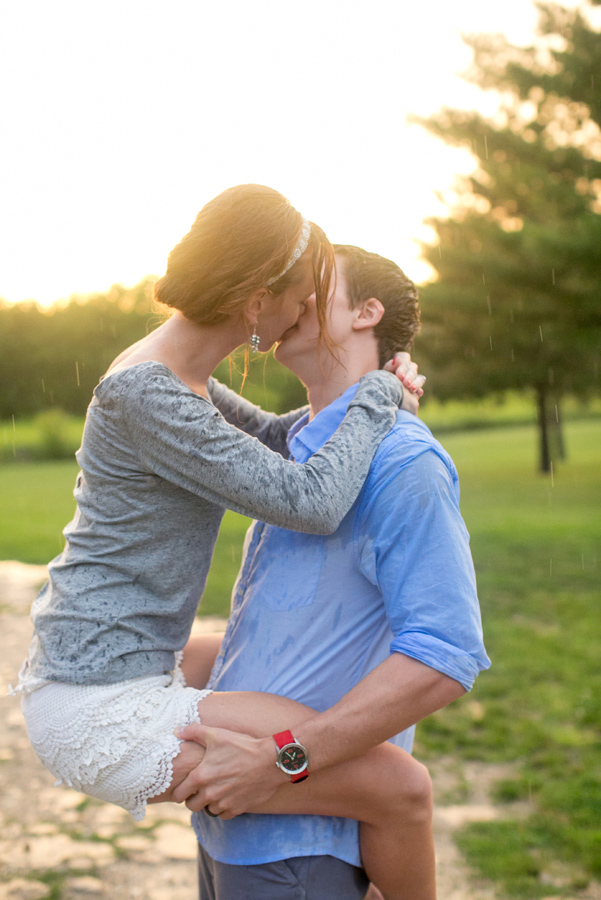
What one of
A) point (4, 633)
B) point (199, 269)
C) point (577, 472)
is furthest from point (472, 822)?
point (577, 472)

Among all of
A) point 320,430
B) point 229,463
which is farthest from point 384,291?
point 229,463

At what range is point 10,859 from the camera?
3877 mm

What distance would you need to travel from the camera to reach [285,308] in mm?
2180

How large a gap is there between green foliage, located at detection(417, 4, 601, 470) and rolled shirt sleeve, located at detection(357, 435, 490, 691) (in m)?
12.5

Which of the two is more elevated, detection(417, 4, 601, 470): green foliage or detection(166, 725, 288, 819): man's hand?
detection(417, 4, 601, 470): green foliage

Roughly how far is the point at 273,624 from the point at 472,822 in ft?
9.02

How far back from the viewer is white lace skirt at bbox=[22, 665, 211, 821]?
177 centimetres

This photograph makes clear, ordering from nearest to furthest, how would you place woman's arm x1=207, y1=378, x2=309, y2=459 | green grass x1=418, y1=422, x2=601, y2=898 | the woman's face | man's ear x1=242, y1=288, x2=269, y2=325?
man's ear x1=242, y1=288, x2=269, y2=325
the woman's face
woman's arm x1=207, y1=378, x2=309, y2=459
green grass x1=418, y1=422, x2=601, y2=898

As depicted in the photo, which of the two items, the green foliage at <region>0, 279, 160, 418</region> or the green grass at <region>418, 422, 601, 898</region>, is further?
the green foliage at <region>0, 279, 160, 418</region>

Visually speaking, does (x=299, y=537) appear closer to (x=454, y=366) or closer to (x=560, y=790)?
(x=560, y=790)

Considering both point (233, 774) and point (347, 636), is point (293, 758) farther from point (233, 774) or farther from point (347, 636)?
point (347, 636)

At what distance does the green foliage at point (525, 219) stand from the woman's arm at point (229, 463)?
1259cm

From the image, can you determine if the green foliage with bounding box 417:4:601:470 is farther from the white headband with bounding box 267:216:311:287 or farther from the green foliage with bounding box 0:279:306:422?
the green foliage with bounding box 0:279:306:422

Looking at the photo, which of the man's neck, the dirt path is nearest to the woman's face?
the man's neck
